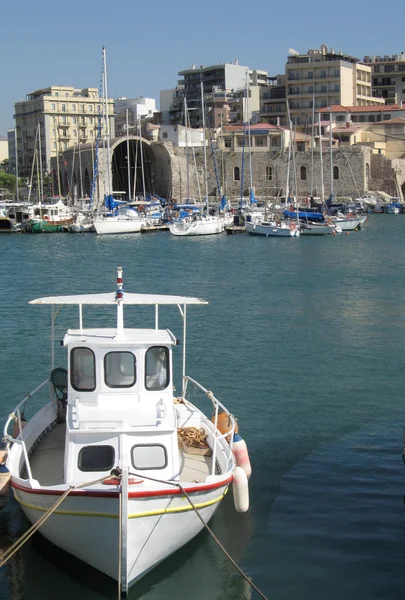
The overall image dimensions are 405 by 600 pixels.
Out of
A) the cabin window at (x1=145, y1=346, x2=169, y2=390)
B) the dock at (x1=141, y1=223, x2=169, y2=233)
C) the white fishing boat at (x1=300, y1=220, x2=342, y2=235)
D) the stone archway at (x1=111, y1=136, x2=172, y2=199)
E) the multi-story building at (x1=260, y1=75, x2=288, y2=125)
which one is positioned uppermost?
the multi-story building at (x1=260, y1=75, x2=288, y2=125)

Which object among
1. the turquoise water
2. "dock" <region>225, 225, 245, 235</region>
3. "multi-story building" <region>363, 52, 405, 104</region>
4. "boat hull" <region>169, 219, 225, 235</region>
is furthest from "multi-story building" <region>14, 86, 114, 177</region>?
the turquoise water

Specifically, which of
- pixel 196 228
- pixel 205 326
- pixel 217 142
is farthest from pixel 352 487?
pixel 217 142

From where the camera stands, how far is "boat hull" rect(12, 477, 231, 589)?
789cm

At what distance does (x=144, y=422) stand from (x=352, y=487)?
326cm

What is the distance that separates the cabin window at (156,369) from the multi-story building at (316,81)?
246 ft

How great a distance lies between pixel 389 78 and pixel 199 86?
69.9 ft

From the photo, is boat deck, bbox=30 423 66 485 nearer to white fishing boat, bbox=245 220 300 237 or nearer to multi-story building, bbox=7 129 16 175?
white fishing boat, bbox=245 220 300 237

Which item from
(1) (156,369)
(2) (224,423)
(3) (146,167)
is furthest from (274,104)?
(1) (156,369)

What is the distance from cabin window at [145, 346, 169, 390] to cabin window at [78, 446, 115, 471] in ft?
2.73

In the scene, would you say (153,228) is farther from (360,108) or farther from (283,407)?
(283,407)

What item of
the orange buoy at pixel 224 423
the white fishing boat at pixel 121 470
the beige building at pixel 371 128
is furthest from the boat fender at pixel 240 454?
the beige building at pixel 371 128

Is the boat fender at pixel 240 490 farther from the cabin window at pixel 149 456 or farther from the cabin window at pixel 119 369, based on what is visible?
the cabin window at pixel 119 369

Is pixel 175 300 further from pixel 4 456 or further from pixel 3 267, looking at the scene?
pixel 3 267

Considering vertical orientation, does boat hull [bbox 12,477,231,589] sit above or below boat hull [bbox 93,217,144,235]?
below
